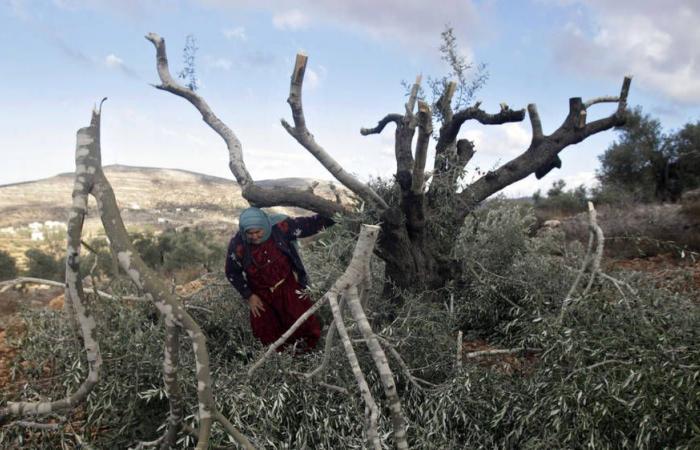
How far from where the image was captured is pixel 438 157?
15.3 ft

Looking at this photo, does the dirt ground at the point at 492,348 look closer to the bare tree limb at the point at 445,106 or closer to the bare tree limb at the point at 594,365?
the bare tree limb at the point at 594,365

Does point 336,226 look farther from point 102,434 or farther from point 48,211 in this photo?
point 48,211

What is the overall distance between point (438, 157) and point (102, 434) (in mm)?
3390

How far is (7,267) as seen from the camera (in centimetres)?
1395

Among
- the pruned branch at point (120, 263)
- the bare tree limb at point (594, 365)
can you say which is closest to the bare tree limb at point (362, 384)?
the pruned branch at point (120, 263)

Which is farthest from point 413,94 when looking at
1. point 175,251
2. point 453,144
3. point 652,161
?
point 652,161

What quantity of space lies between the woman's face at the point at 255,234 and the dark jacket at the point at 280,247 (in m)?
0.12

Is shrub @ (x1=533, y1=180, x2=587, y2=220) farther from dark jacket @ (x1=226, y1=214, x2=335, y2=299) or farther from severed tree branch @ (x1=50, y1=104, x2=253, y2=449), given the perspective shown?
severed tree branch @ (x1=50, y1=104, x2=253, y2=449)

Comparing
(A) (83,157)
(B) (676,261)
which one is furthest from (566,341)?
(B) (676,261)

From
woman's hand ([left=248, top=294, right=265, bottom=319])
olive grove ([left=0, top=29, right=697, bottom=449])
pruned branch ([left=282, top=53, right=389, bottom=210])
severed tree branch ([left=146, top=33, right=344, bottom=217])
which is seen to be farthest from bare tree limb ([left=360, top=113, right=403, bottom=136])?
woman's hand ([left=248, top=294, right=265, bottom=319])

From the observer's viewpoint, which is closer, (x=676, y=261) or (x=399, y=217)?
(x=399, y=217)

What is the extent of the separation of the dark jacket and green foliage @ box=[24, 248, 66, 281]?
40.9 ft

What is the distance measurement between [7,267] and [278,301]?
42.9ft

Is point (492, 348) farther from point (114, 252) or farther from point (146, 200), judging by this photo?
point (146, 200)
